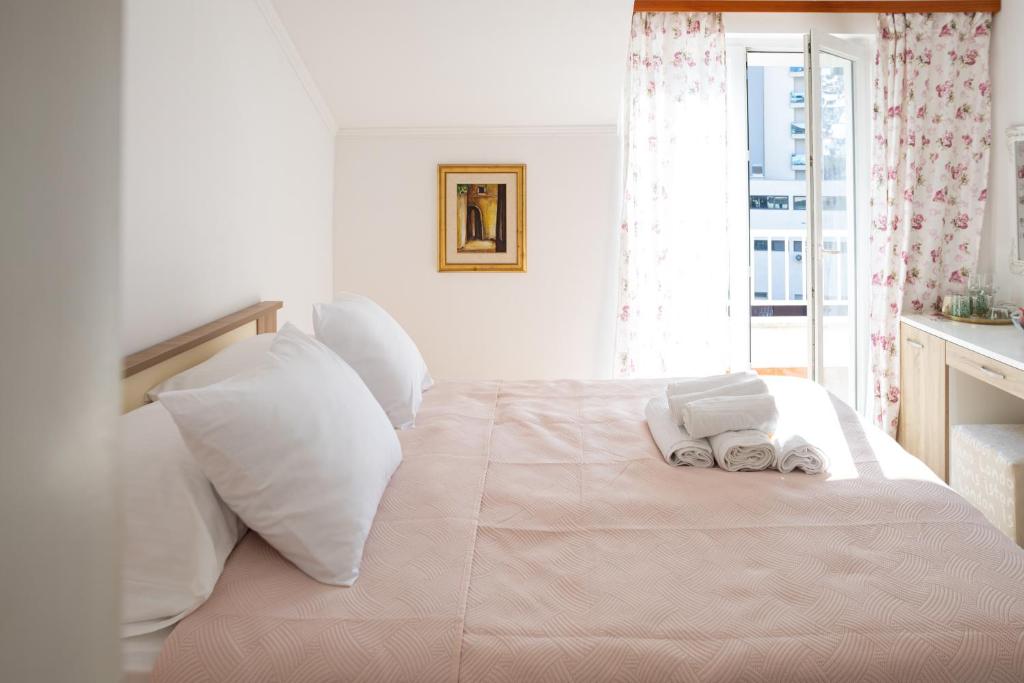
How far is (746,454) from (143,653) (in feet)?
4.67

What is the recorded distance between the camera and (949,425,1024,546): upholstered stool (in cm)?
273

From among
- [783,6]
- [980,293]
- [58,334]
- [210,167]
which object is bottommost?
[58,334]

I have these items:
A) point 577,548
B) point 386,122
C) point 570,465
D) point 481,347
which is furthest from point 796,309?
point 577,548

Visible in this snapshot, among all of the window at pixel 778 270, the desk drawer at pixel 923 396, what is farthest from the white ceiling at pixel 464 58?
the window at pixel 778 270

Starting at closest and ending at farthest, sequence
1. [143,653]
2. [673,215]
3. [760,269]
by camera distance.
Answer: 1. [143,653]
2. [673,215]
3. [760,269]

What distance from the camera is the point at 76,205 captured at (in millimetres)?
123

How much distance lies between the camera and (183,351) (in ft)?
6.84

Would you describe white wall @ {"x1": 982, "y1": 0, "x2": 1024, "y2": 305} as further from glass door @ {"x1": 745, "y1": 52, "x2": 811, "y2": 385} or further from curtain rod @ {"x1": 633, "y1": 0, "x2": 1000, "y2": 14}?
glass door @ {"x1": 745, "y1": 52, "x2": 811, "y2": 385}

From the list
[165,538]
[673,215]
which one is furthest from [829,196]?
[165,538]

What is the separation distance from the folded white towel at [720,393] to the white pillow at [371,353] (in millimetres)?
810

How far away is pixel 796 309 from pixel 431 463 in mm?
5514

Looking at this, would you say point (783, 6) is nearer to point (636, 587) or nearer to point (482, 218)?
point (482, 218)

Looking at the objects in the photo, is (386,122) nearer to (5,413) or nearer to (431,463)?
(431,463)

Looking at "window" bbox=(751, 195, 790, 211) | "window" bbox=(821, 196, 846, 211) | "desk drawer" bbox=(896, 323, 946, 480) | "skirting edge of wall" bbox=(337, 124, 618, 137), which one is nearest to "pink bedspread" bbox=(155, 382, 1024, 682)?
"desk drawer" bbox=(896, 323, 946, 480)
